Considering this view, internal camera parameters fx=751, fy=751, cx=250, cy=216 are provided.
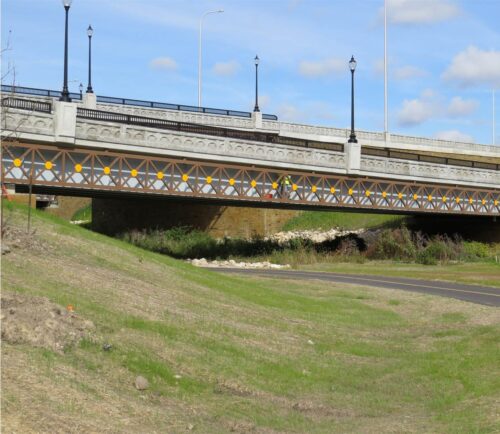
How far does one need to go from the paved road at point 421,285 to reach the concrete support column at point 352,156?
909cm

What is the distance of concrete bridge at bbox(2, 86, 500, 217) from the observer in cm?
3238

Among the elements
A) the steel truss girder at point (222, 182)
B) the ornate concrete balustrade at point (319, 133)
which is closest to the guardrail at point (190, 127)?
the steel truss girder at point (222, 182)

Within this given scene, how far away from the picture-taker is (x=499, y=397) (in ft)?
36.1

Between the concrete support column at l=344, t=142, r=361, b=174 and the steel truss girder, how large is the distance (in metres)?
0.69

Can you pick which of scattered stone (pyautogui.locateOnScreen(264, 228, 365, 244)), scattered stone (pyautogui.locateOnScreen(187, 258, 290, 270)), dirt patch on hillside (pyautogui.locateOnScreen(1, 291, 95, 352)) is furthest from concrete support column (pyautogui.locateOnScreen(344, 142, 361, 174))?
dirt patch on hillside (pyautogui.locateOnScreen(1, 291, 95, 352))

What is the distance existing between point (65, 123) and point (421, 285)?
16.4 metres

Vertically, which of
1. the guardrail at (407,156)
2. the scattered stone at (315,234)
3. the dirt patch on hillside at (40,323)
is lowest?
the dirt patch on hillside at (40,323)

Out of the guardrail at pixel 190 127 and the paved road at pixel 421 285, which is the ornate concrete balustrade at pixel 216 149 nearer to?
the guardrail at pixel 190 127

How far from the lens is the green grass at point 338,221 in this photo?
61062 millimetres

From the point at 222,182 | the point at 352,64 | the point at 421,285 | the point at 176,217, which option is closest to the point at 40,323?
the point at 421,285

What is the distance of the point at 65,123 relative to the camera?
32.4 m

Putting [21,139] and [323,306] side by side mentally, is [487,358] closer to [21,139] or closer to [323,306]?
[323,306]

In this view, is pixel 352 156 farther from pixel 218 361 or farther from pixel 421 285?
pixel 218 361

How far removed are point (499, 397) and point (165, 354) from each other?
499 centimetres
